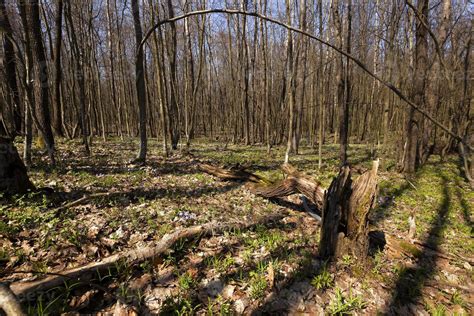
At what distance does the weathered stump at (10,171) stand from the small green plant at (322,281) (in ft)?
16.2

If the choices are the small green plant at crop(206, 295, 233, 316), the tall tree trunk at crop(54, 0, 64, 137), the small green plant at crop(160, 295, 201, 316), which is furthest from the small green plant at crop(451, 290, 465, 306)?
the tall tree trunk at crop(54, 0, 64, 137)

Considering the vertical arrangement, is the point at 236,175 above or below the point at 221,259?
above

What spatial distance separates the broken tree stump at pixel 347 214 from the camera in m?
3.36

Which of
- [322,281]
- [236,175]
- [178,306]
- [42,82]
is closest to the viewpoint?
[178,306]

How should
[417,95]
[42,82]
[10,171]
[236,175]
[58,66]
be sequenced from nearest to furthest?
[10,171]
[236,175]
[42,82]
[417,95]
[58,66]

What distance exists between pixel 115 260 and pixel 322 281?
254cm

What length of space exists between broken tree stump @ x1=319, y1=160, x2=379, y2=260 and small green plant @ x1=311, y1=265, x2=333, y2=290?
449 millimetres

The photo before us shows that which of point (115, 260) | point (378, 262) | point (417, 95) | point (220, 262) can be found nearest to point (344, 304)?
point (378, 262)

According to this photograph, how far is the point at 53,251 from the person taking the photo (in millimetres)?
3211

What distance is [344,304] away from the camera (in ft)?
9.30

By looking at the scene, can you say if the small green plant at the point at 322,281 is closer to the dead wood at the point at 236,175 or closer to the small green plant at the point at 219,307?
the small green plant at the point at 219,307

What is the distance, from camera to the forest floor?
2.77 metres

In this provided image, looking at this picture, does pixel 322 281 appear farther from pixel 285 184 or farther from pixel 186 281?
pixel 285 184

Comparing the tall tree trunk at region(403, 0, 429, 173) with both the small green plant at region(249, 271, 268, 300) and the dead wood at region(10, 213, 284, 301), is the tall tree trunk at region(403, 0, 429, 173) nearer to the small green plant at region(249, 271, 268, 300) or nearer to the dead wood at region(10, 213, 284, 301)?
the dead wood at region(10, 213, 284, 301)
